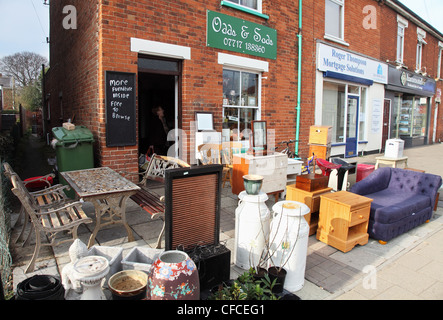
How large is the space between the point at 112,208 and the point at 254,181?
1782 millimetres

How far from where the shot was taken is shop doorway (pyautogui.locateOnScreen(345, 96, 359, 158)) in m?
11.4

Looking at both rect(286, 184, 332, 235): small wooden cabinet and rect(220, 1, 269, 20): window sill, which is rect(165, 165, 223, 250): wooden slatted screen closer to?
rect(286, 184, 332, 235): small wooden cabinet

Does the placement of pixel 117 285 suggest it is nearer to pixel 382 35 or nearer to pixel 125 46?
pixel 125 46

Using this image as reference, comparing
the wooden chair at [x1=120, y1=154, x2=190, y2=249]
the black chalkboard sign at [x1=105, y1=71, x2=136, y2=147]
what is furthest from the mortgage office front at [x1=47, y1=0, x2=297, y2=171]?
the wooden chair at [x1=120, y1=154, x2=190, y2=249]

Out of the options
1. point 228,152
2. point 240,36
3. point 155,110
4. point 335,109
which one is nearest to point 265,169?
point 228,152

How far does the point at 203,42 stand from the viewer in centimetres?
667

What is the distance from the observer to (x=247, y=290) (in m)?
2.49

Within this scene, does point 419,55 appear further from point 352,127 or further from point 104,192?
point 104,192

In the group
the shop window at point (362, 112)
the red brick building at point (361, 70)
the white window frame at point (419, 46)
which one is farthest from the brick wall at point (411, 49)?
the shop window at point (362, 112)

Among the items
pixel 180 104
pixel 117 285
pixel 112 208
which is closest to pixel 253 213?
pixel 117 285

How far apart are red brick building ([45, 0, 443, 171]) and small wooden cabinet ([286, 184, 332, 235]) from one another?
304 cm

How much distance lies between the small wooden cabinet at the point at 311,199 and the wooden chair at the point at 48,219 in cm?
280

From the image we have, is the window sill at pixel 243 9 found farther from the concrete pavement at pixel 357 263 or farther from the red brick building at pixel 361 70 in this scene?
the concrete pavement at pixel 357 263

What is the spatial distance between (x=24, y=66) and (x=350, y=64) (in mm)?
36287
